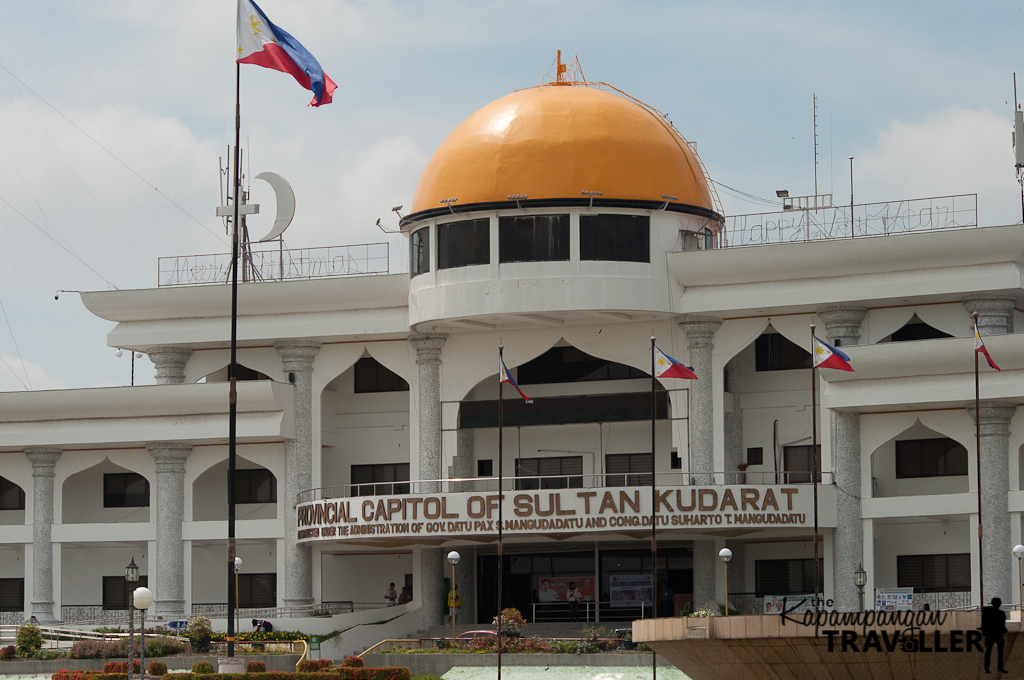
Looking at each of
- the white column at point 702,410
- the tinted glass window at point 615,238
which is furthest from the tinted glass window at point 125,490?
the white column at point 702,410

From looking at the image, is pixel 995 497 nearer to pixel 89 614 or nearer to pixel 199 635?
pixel 199 635

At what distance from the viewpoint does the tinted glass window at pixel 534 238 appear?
5138 cm

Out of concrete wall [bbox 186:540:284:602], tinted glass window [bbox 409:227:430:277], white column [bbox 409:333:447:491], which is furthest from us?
concrete wall [bbox 186:540:284:602]

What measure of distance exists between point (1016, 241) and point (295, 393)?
83.9 ft

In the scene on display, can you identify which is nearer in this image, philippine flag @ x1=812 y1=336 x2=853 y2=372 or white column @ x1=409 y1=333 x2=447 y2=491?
philippine flag @ x1=812 y1=336 x2=853 y2=372

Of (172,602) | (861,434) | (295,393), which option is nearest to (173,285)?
(295,393)

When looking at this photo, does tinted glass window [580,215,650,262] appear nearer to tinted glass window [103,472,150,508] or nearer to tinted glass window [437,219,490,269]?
tinted glass window [437,219,490,269]

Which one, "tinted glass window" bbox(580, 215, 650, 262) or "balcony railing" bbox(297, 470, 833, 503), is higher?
"tinted glass window" bbox(580, 215, 650, 262)

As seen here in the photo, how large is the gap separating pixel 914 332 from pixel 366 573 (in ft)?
72.6

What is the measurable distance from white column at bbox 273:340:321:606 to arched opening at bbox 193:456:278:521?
300 centimetres

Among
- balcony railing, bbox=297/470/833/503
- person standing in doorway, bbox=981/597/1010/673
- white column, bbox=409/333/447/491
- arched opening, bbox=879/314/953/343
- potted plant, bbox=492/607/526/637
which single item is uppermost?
arched opening, bbox=879/314/953/343

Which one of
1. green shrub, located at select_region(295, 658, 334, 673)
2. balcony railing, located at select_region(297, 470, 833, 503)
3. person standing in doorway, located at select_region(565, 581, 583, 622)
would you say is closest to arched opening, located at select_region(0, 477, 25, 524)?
balcony railing, located at select_region(297, 470, 833, 503)

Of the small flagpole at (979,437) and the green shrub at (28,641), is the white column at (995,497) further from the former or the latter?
the green shrub at (28,641)

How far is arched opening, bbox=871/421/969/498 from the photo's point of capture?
52094 mm
